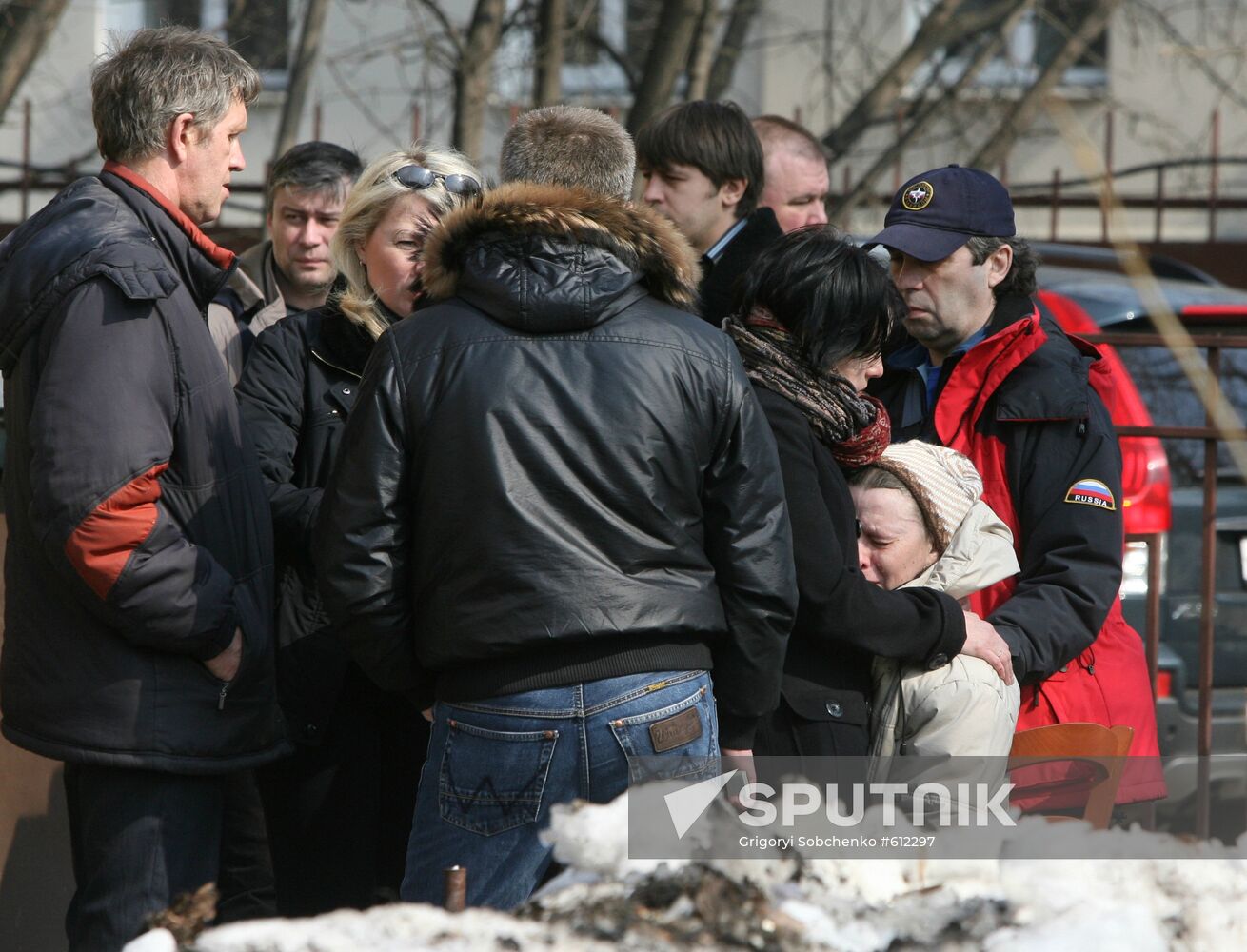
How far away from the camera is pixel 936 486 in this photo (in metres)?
2.81

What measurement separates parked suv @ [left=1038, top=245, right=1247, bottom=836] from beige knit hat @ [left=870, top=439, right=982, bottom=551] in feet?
5.68

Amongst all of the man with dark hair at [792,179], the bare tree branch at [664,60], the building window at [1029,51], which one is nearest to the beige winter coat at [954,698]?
the man with dark hair at [792,179]

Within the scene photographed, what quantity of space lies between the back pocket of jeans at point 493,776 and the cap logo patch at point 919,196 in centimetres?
152

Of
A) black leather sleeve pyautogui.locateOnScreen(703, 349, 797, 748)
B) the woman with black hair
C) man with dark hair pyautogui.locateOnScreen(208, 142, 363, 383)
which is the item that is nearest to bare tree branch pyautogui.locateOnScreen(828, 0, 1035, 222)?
man with dark hair pyautogui.locateOnScreen(208, 142, 363, 383)

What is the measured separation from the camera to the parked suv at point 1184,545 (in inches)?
181

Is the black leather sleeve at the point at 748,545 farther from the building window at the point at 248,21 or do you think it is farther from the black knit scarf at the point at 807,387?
the building window at the point at 248,21

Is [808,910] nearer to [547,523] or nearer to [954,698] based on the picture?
[547,523]

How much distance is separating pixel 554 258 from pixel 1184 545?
3.02 m

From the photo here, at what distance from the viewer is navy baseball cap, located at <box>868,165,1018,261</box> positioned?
3.21m

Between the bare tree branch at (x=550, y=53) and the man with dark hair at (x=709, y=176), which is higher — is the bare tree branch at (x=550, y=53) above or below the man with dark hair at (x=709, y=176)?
above

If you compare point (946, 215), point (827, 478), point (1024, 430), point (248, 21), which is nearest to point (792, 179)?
point (946, 215)

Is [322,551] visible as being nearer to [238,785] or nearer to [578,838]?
A: [578,838]

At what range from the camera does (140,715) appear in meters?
2.58

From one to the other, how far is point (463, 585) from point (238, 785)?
118 centimetres
